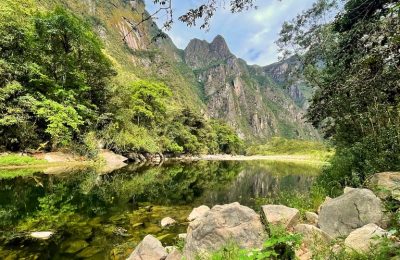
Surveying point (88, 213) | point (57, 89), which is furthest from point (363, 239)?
point (57, 89)

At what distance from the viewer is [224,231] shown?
7.22 meters

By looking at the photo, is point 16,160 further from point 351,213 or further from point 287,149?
point 287,149

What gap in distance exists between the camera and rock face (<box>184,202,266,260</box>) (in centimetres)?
710

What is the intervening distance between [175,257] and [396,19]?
7820 mm

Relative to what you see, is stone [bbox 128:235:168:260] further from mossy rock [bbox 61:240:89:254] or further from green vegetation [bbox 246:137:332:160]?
green vegetation [bbox 246:137:332:160]

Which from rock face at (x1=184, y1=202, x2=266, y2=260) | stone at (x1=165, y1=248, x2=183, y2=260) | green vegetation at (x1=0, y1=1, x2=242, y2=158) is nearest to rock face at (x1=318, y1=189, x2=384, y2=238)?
rock face at (x1=184, y1=202, x2=266, y2=260)

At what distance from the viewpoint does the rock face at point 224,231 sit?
7.10m

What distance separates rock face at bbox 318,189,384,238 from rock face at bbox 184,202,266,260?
1718 millimetres

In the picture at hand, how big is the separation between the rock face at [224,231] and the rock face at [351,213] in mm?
1718

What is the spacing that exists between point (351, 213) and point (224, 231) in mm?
3061

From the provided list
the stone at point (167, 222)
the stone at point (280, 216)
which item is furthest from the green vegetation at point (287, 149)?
the stone at point (280, 216)

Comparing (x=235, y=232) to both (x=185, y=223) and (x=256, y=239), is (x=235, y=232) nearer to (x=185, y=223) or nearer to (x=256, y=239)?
(x=256, y=239)

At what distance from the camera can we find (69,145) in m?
40.4

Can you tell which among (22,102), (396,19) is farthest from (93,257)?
(22,102)
